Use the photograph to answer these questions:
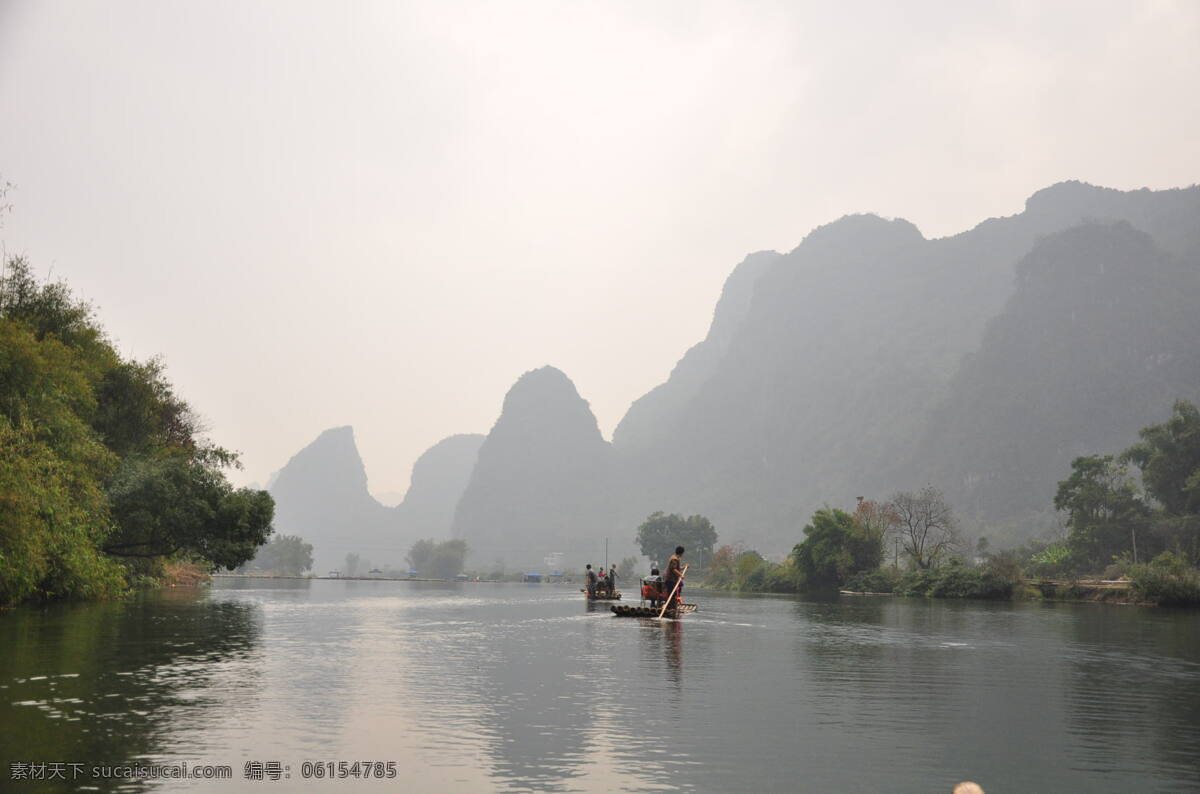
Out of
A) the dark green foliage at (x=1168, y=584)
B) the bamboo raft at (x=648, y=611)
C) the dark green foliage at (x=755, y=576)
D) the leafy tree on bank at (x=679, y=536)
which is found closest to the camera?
the bamboo raft at (x=648, y=611)

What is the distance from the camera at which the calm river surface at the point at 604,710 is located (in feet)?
39.8

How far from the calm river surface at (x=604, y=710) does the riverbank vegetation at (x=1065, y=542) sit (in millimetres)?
51849

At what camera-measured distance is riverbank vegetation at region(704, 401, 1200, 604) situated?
3290 inches

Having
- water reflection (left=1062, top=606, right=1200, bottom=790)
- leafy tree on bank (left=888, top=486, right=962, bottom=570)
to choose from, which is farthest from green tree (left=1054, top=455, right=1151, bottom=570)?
water reflection (left=1062, top=606, right=1200, bottom=790)

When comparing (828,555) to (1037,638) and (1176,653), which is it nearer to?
(1037,638)

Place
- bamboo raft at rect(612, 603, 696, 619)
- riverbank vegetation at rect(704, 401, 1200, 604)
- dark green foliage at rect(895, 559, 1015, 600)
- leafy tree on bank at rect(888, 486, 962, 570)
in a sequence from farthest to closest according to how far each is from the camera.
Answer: leafy tree on bank at rect(888, 486, 962, 570)
riverbank vegetation at rect(704, 401, 1200, 604)
dark green foliage at rect(895, 559, 1015, 600)
bamboo raft at rect(612, 603, 696, 619)

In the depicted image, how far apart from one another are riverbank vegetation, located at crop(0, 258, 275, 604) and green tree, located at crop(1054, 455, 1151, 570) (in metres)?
83.1

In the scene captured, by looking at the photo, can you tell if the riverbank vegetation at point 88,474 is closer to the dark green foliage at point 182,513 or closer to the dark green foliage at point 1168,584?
the dark green foliage at point 182,513

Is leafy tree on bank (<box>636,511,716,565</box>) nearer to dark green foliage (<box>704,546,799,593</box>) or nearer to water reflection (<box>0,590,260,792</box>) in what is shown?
dark green foliage (<box>704,546,799,593</box>)

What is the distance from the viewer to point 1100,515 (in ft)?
325

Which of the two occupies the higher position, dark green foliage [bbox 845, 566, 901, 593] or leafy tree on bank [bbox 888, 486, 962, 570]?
leafy tree on bank [bbox 888, 486, 962, 570]

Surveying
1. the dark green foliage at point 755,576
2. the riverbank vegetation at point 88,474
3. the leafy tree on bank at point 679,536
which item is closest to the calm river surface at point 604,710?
the riverbank vegetation at point 88,474

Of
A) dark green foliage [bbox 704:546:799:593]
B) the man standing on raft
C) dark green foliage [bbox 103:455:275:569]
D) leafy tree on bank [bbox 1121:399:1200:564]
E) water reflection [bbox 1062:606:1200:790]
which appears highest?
leafy tree on bank [bbox 1121:399:1200:564]

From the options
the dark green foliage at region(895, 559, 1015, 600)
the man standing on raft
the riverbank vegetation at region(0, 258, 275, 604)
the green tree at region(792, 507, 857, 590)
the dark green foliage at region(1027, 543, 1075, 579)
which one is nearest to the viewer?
the riverbank vegetation at region(0, 258, 275, 604)
